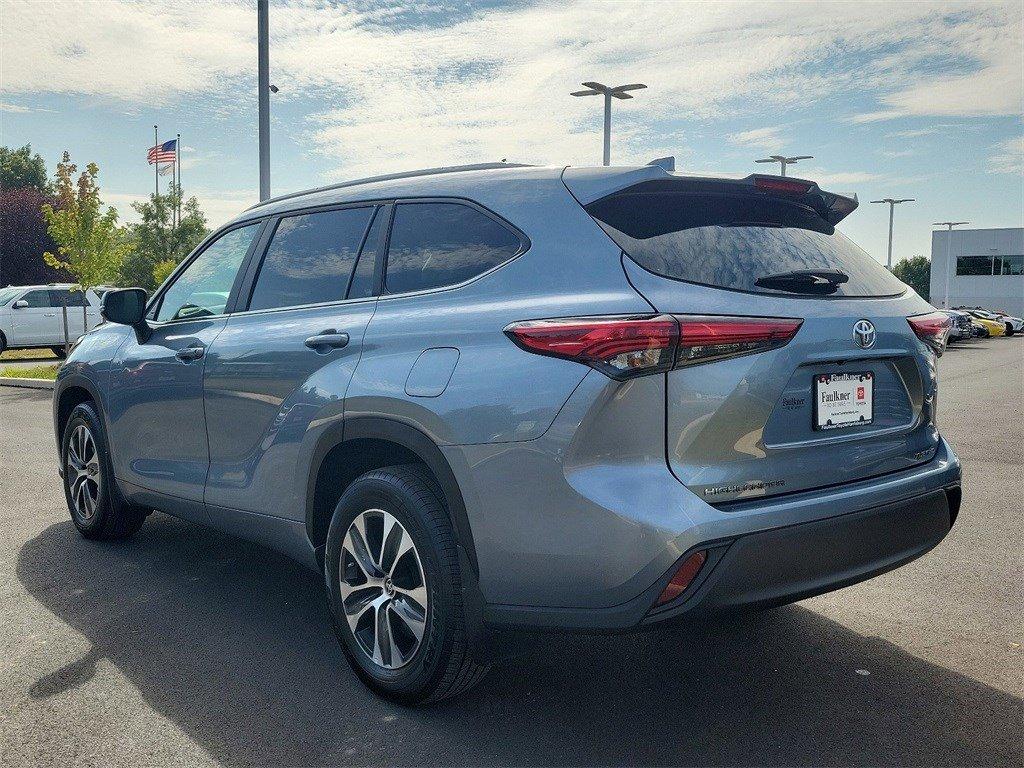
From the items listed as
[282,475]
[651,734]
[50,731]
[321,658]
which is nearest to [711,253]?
[651,734]

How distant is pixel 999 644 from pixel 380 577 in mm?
2434

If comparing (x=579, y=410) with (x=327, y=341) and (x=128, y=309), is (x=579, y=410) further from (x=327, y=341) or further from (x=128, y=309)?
(x=128, y=309)

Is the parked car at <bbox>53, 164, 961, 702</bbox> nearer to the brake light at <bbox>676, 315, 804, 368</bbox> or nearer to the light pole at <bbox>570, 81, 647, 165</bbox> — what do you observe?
the brake light at <bbox>676, 315, 804, 368</bbox>

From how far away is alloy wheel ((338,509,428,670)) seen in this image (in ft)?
10.6

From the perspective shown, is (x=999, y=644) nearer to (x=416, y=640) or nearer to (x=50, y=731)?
(x=416, y=640)

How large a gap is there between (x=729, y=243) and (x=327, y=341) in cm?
149

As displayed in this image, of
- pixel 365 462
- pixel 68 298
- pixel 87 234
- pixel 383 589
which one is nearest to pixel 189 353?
pixel 365 462

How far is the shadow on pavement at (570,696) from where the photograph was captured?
3.02 m

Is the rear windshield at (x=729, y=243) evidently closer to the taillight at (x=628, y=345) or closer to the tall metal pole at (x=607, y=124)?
the taillight at (x=628, y=345)

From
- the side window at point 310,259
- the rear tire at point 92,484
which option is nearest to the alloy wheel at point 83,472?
the rear tire at point 92,484

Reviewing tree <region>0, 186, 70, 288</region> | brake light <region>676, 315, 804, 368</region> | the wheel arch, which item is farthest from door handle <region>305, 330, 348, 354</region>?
tree <region>0, 186, 70, 288</region>

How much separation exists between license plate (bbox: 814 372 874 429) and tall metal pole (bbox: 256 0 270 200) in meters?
12.9

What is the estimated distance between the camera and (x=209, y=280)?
15.5ft

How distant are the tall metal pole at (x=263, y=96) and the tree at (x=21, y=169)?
56.4 metres
